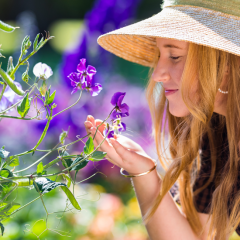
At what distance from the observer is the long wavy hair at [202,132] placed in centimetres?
83

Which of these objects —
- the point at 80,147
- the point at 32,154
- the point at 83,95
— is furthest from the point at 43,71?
the point at 80,147

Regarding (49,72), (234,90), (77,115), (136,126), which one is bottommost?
(136,126)

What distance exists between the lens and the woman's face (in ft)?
2.70

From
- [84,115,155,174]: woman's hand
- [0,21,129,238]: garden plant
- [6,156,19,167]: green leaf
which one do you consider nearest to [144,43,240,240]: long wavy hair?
[84,115,155,174]: woman's hand

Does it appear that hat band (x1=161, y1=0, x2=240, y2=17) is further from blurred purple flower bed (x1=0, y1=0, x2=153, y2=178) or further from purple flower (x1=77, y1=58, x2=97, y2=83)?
blurred purple flower bed (x1=0, y1=0, x2=153, y2=178)

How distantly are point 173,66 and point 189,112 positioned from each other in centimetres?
17

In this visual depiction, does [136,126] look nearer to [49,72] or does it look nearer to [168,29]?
[168,29]

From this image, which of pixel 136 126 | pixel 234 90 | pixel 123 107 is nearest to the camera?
pixel 123 107

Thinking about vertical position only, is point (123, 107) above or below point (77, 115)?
above

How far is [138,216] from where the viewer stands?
5.76 ft

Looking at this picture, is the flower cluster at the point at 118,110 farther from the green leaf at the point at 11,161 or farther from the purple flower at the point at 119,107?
the green leaf at the point at 11,161

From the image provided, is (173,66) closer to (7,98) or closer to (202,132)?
(202,132)

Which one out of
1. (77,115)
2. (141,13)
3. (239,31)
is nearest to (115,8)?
(77,115)

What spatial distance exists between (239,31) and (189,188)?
69 centimetres
